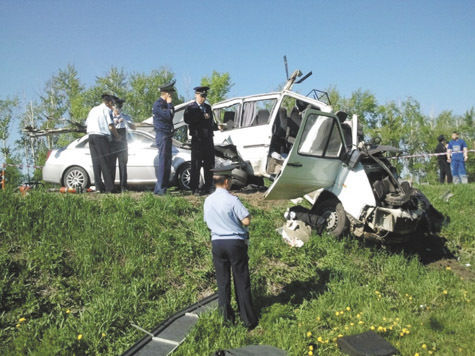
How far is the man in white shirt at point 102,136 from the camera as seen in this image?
27.2 ft

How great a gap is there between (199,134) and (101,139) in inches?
77.8

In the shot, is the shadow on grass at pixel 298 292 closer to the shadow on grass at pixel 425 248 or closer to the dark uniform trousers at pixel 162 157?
the shadow on grass at pixel 425 248

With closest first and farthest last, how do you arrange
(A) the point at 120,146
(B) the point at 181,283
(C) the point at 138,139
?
(B) the point at 181,283, (A) the point at 120,146, (C) the point at 138,139

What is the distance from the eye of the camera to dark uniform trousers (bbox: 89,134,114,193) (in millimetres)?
8297

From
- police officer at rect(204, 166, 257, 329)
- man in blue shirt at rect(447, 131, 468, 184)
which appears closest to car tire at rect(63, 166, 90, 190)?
police officer at rect(204, 166, 257, 329)

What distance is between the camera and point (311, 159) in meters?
7.20

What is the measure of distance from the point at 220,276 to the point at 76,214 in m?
3.14

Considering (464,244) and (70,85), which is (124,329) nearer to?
(464,244)

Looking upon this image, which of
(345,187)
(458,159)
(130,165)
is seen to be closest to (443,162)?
(458,159)

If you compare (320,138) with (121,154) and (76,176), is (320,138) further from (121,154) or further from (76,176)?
(76,176)

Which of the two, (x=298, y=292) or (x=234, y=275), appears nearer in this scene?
(x=234, y=275)

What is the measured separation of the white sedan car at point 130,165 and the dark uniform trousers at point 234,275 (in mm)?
5282

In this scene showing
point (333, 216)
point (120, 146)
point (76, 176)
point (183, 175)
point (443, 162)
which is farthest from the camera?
point (443, 162)

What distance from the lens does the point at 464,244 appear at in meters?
8.57
